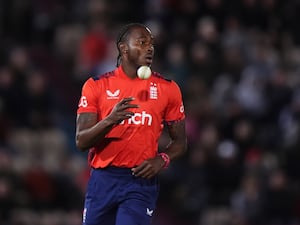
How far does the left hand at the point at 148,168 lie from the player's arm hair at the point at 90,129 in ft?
1.21

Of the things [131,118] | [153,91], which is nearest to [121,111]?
[131,118]

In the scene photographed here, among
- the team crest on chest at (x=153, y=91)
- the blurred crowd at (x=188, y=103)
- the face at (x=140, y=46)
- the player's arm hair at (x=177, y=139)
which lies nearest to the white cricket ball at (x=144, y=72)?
the face at (x=140, y=46)

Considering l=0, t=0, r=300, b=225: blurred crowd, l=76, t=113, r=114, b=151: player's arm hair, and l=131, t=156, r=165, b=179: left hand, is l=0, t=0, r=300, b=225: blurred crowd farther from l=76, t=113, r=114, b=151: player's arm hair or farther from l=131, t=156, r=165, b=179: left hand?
l=76, t=113, r=114, b=151: player's arm hair

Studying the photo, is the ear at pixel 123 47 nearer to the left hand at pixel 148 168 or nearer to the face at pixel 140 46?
the face at pixel 140 46

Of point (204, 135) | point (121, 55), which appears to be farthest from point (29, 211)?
point (121, 55)

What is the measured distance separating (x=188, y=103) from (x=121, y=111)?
8255mm

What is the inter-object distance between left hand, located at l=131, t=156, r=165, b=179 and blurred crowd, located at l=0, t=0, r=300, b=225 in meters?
6.12

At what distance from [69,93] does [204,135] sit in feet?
11.4

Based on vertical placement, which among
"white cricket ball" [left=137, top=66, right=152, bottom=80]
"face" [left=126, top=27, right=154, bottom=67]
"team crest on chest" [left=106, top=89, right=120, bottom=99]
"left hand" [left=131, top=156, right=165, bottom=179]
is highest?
"face" [left=126, top=27, right=154, bottom=67]

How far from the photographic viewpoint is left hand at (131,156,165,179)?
806 cm

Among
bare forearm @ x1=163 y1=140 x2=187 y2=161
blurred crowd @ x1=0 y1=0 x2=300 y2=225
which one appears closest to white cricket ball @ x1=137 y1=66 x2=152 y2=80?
bare forearm @ x1=163 y1=140 x2=187 y2=161

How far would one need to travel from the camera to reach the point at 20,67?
16.5 m

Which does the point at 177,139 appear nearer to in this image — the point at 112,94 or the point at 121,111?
the point at 112,94

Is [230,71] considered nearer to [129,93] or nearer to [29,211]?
[29,211]
